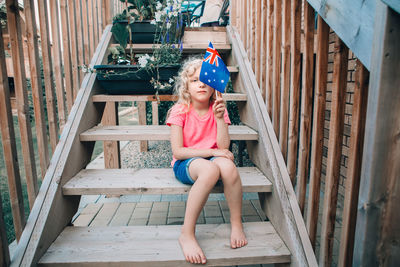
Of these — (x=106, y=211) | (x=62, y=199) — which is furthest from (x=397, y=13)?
(x=106, y=211)

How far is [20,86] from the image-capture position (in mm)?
1314

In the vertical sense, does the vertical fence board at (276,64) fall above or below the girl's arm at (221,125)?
above

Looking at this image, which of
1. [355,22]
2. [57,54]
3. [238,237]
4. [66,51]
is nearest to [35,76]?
[57,54]

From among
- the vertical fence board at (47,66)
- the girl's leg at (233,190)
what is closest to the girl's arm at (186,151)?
the girl's leg at (233,190)

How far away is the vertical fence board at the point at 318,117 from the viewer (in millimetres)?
1129

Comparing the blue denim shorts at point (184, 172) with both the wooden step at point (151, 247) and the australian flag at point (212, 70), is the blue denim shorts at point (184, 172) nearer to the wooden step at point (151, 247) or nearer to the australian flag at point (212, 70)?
the wooden step at point (151, 247)

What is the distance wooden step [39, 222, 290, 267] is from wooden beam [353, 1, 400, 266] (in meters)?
0.50

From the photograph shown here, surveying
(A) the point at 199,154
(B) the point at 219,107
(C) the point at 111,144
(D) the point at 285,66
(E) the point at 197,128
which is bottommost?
(C) the point at 111,144

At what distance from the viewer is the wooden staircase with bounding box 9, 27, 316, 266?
1.22 metres

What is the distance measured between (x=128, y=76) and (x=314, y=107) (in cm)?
130

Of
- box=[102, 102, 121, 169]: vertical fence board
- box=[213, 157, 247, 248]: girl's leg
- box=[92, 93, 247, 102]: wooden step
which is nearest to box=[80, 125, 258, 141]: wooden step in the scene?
box=[92, 93, 247, 102]: wooden step

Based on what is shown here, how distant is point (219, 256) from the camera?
122 centimetres

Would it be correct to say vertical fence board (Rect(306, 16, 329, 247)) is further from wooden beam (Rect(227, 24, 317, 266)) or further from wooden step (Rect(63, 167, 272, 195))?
wooden step (Rect(63, 167, 272, 195))

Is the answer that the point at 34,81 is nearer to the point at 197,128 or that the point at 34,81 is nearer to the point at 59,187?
the point at 59,187
